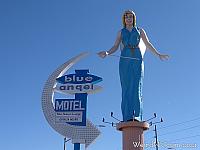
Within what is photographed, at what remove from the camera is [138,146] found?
13586 millimetres

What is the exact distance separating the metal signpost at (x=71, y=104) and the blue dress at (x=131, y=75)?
253cm

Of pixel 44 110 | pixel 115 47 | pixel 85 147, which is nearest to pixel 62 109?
pixel 44 110

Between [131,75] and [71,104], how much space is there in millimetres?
3335

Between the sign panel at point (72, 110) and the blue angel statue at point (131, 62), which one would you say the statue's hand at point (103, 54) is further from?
the sign panel at point (72, 110)

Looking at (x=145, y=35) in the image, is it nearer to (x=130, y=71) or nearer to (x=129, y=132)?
(x=130, y=71)

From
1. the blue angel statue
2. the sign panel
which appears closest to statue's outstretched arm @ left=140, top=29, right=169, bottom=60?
the blue angel statue

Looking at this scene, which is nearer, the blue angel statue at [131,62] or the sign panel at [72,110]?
the blue angel statue at [131,62]

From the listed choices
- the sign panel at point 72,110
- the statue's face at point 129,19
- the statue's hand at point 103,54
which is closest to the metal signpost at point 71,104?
the sign panel at point 72,110

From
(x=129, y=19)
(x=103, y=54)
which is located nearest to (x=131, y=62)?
(x=103, y=54)

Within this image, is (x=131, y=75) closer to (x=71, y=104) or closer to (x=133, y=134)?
(x=133, y=134)

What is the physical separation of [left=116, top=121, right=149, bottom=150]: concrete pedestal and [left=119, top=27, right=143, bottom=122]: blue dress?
0.95ft

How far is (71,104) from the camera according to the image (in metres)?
16.8

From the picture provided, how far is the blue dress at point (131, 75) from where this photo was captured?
1423 centimetres

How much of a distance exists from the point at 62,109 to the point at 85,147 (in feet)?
5.74
